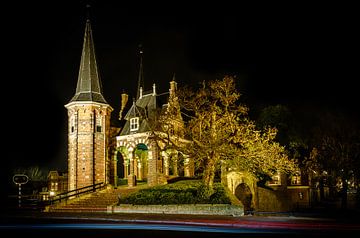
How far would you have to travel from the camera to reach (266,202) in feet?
177

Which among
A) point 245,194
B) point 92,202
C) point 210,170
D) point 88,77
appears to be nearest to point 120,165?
point 88,77

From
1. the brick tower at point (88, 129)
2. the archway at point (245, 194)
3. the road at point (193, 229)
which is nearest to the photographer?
the road at point (193, 229)

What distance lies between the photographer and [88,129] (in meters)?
48.8

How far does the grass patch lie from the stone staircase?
3.42 m

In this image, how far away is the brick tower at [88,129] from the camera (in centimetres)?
4800

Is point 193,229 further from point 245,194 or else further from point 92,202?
point 245,194

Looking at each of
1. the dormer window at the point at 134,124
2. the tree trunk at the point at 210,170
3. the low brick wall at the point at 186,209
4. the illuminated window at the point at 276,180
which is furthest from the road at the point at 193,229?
the illuminated window at the point at 276,180

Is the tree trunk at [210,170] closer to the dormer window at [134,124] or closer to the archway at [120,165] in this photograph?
the dormer window at [134,124]

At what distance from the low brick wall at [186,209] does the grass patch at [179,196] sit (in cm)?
82

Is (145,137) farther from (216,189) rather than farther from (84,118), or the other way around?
(216,189)

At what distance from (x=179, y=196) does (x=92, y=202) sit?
10342 mm

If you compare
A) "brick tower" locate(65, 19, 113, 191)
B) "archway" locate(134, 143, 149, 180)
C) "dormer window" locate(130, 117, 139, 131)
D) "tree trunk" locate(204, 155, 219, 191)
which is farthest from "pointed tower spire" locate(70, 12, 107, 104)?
"tree trunk" locate(204, 155, 219, 191)

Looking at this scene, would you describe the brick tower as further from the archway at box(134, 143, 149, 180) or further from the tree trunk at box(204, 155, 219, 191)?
the tree trunk at box(204, 155, 219, 191)

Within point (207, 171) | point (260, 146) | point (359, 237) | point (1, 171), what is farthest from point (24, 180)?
point (359, 237)
